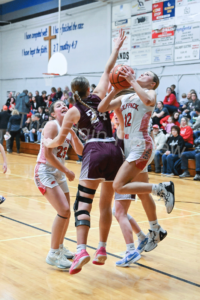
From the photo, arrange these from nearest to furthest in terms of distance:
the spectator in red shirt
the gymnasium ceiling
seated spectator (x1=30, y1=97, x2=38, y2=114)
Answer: the spectator in red shirt, seated spectator (x1=30, y1=97, x2=38, y2=114), the gymnasium ceiling

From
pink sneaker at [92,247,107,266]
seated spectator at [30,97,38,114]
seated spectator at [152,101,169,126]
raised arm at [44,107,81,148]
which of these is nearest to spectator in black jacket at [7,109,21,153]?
seated spectator at [30,97,38,114]

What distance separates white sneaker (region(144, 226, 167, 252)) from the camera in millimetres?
3842

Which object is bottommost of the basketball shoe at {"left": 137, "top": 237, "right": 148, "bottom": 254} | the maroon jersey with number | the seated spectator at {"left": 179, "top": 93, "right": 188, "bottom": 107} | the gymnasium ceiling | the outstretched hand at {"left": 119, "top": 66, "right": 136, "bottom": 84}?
the basketball shoe at {"left": 137, "top": 237, "right": 148, "bottom": 254}

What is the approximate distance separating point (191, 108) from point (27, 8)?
1345 cm

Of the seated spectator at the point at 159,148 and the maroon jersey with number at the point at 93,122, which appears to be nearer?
the maroon jersey with number at the point at 93,122

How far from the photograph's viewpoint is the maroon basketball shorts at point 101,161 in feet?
10.4

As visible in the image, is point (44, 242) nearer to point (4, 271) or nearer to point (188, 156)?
point (4, 271)

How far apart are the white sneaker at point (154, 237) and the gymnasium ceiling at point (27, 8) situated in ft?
52.3

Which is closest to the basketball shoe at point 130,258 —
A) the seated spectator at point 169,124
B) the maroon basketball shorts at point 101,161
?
the maroon basketball shorts at point 101,161

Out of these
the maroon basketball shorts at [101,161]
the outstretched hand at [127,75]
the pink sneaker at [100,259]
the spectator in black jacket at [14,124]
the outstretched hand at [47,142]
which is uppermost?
the outstretched hand at [127,75]

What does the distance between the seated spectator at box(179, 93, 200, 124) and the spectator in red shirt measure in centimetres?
108

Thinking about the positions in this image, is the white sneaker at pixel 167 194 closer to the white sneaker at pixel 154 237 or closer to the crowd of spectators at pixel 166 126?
the white sneaker at pixel 154 237

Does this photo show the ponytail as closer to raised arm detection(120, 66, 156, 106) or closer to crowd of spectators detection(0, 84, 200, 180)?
raised arm detection(120, 66, 156, 106)

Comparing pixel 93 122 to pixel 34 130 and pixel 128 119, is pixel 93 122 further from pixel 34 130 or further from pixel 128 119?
pixel 34 130
